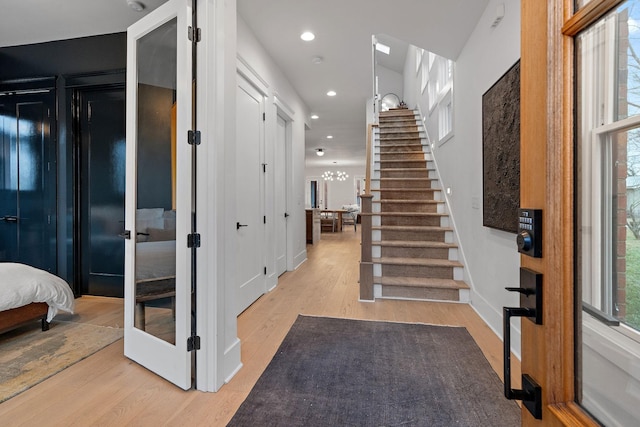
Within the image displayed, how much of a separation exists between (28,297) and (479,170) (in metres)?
3.96

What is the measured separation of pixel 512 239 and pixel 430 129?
373 centimetres

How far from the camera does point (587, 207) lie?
544mm

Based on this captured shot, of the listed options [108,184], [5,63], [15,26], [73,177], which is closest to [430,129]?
[108,184]

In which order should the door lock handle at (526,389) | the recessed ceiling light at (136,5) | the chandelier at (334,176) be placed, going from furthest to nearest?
the chandelier at (334,176), the recessed ceiling light at (136,5), the door lock handle at (526,389)

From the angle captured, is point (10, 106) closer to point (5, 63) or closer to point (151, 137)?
point (5, 63)

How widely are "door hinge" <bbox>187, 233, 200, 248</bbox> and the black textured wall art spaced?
206cm

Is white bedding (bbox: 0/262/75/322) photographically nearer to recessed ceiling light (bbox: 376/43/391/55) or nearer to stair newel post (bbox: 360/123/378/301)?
stair newel post (bbox: 360/123/378/301)

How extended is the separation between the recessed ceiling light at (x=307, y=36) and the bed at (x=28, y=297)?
3408mm

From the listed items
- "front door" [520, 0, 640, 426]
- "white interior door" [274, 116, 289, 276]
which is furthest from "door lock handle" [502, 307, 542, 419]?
"white interior door" [274, 116, 289, 276]

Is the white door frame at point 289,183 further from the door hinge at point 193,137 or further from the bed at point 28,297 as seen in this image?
the door hinge at point 193,137

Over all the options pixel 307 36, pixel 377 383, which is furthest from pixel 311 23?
pixel 377 383

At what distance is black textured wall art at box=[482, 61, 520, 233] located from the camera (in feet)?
6.97

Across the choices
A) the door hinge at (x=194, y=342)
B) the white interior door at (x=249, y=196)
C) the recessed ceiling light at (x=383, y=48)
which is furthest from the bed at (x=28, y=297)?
the recessed ceiling light at (x=383, y=48)

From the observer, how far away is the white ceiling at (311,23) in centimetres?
281
